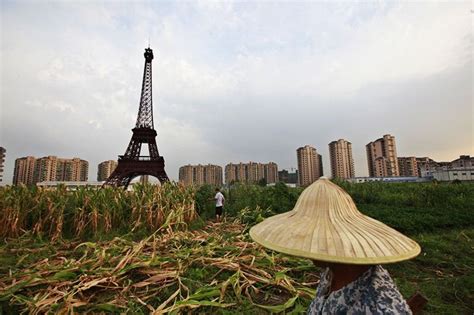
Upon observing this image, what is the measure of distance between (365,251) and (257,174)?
42.6 m

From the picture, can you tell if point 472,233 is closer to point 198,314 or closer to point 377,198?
point 377,198

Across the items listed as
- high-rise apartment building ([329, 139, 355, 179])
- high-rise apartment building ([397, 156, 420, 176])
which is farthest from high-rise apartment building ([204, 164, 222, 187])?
high-rise apartment building ([397, 156, 420, 176])

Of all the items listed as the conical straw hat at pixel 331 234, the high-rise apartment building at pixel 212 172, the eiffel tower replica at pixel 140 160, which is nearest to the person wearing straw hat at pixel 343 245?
the conical straw hat at pixel 331 234

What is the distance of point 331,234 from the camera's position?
0.79 meters

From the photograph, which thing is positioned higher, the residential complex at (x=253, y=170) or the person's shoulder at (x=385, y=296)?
the residential complex at (x=253, y=170)

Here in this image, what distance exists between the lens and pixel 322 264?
2.85ft

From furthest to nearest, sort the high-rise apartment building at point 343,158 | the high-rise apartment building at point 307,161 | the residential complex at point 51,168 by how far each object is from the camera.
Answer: the high-rise apartment building at point 307,161, the high-rise apartment building at point 343,158, the residential complex at point 51,168

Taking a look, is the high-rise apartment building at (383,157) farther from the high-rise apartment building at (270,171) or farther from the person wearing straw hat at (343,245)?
the person wearing straw hat at (343,245)

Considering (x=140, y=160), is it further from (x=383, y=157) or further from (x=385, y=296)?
(x=383, y=157)

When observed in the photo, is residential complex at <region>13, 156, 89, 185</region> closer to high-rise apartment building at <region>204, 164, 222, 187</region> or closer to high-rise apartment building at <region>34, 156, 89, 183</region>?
high-rise apartment building at <region>34, 156, 89, 183</region>

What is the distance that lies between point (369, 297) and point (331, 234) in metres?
0.31

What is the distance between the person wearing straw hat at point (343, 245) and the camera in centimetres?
73

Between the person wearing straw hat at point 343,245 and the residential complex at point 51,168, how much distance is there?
40.5 m

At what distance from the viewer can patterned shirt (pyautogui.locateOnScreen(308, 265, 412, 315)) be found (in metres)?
0.82
